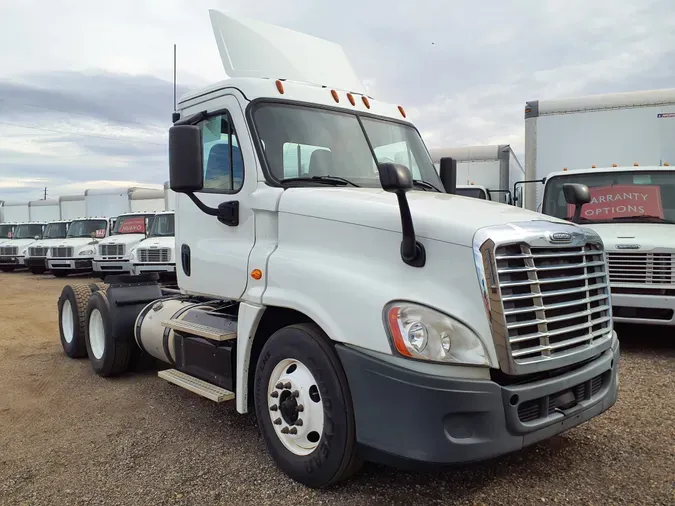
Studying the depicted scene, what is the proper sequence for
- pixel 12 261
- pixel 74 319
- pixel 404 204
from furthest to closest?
pixel 12 261
pixel 74 319
pixel 404 204

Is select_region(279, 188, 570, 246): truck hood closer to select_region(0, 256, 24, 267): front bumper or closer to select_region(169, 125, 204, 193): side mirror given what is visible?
select_region(169, 125, 204, 193): side mirror

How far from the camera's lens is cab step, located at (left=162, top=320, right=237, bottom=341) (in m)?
4.00

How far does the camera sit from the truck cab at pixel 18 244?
23.1 m

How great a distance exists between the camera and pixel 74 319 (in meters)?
6.70

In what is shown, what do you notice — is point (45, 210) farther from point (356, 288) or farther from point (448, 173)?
point (356, 288)

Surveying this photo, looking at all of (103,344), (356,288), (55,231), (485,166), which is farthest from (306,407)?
(55,231)

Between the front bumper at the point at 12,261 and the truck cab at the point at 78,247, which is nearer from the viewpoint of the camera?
the truck cab at the point at 78,247

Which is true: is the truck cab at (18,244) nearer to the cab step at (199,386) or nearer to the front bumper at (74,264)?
the front bumper at (74,264)

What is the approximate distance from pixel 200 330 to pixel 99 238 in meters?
17.0

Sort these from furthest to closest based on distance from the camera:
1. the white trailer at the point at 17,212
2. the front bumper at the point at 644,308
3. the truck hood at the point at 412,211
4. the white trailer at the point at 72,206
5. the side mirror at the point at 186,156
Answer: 1. the white trailer at the point at 17,212
2. the white trailer at the point at 72,206
3. the front bumper at the point at 644,308
4. the side mirror at the point at 186,156
5. the truck hood at the point at 412,211

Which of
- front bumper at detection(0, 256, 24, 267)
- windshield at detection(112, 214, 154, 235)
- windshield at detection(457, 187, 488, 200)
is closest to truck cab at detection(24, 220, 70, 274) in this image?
front bumper at detection(0, 256, 24, 267)

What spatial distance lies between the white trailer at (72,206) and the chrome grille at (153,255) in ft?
50.4

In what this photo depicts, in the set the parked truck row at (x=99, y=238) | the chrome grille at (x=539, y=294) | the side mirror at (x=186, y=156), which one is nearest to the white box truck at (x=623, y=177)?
the chrome grille at (x=539, y=294)

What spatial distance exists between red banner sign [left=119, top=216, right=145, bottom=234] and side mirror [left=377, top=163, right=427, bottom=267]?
16.2 m
